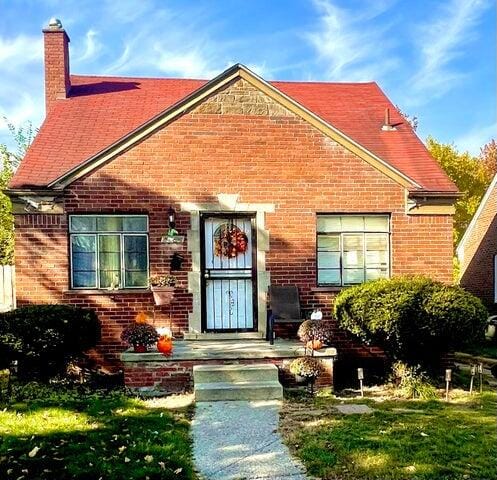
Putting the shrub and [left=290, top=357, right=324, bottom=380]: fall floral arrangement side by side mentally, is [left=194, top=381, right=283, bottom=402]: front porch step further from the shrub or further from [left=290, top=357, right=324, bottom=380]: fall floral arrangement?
the shrub

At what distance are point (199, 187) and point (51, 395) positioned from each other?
4.43 m

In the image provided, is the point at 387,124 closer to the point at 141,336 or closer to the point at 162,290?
the point at 162,290

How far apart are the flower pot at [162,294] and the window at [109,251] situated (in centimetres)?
60

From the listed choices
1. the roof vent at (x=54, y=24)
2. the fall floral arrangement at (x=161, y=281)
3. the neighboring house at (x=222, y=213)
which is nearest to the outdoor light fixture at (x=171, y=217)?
the neighboring house at (x=222, y=213)

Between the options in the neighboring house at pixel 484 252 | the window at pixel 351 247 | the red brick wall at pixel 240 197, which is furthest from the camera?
the neighboring house at pixel 484 252

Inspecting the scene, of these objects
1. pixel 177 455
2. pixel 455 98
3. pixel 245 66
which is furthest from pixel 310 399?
pixel 455 98

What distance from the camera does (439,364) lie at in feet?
30.0

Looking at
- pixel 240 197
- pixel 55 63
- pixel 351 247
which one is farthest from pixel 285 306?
pixel 55 63

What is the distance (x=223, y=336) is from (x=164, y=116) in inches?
170

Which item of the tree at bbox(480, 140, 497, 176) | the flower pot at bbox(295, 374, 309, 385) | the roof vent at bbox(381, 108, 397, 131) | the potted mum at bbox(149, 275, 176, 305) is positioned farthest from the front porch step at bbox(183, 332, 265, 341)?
the tree at bbox(480, 140, 497, 176)

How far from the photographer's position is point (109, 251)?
954 centimetres

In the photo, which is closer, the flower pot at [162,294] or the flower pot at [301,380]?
the flower pot at [301,380]

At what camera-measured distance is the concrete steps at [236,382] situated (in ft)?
23.8

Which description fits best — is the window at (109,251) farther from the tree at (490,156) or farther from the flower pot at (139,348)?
the tree at (490,156)
